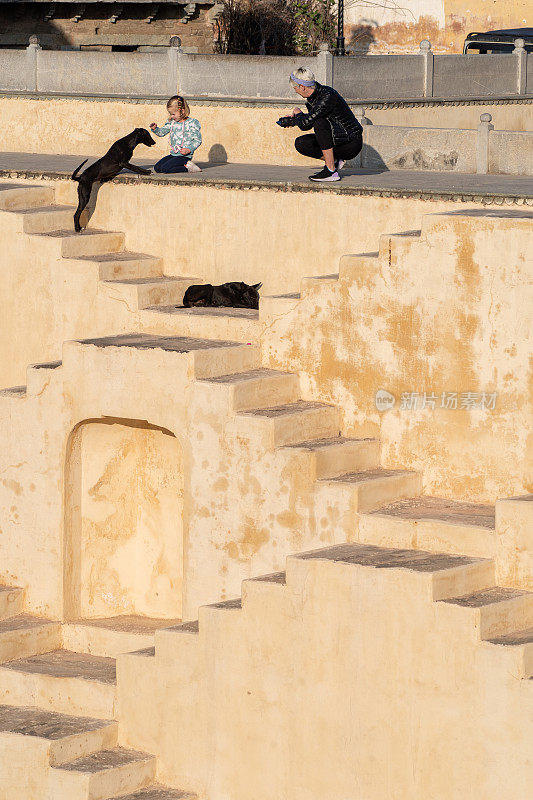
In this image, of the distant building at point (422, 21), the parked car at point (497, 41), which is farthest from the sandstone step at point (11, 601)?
the distant building at point (422, 21)

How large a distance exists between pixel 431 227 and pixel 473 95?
8073 millimetres

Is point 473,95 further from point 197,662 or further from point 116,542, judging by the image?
point 197,662

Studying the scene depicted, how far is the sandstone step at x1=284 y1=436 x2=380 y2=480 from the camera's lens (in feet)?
Result: 45.8

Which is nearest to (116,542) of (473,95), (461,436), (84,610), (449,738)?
(84,610)

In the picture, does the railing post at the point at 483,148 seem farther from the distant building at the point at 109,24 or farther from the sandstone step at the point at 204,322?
the distant building at the point at 109,24

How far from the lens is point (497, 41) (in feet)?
92.8

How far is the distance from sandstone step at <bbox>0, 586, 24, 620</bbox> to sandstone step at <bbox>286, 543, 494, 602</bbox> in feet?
12.5

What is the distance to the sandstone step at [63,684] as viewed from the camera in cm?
1440

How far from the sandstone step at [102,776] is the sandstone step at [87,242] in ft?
16.6

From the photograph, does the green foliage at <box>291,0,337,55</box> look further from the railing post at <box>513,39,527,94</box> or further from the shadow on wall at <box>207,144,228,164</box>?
the shadow on wall at <box>207,144,228,164</box>

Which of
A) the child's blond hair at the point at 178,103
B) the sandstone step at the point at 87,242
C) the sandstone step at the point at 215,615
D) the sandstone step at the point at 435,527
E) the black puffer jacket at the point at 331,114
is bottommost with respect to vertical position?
the sandstone step at the point at 215,615

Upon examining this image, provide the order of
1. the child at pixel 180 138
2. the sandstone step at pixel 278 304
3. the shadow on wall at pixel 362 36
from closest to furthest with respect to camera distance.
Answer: the sandstone step at pixel 278 304 < the child at pixel 180 138 < the shadow on wall at pixel 362 36

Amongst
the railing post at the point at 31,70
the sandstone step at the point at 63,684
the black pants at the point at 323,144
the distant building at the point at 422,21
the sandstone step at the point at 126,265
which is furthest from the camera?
the distant building at the point at 422,21

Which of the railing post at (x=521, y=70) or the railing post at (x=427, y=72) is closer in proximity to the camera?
the railing post at (x=427, y=72)
